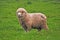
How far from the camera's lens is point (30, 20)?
1552cm

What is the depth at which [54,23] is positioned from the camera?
1817 centimetres

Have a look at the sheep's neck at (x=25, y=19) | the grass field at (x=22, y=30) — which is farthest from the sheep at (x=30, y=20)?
the grass field at (x=22, y=30)

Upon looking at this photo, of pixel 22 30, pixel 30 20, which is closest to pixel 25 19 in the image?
pixel 30 20

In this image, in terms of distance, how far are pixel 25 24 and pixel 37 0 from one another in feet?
53.0

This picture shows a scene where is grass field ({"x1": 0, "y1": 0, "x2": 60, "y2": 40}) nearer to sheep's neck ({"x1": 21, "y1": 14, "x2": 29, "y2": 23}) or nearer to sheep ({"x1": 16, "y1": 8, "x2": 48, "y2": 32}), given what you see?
sheep ({"x1": 16, "y1": 8, "x2": 48, "y2": 32})

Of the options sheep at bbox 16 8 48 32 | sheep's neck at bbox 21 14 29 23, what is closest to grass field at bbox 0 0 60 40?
sheep at bbox 16 8 48 32

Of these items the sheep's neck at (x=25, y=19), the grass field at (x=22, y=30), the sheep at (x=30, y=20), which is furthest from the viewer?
the sheep's neck at (x=25, y=19)

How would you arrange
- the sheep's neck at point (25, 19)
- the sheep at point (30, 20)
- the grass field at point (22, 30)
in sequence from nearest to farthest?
the grass field at point (22, 30) < the sheep at point (30, 20) < the sheep's neck at point (25, 19)

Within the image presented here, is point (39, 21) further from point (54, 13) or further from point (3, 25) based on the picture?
point (54, 13)

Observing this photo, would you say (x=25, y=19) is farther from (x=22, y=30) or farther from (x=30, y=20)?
(x=22, y=30)

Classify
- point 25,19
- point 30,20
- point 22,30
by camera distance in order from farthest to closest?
point 22,30 → point 30,20 → point 25,19

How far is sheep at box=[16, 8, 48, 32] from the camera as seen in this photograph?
15151 mm

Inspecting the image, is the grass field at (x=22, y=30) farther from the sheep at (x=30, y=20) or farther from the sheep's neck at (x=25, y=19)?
the sheep's neck at (x=25, y=19)

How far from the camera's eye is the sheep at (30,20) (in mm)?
15151
